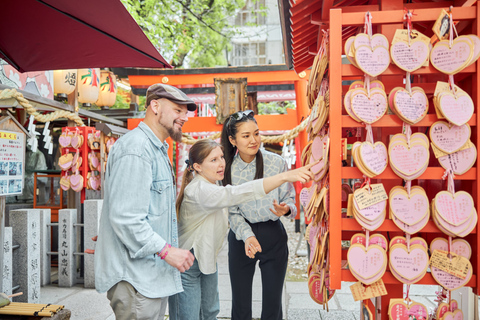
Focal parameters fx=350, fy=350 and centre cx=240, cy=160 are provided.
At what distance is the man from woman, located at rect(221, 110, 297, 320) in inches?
29.0

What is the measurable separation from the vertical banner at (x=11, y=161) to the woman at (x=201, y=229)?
6.62 ft

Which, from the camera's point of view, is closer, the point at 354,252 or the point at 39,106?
the point at 354,252

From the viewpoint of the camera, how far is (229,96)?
624 centimetres

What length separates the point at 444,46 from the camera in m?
1.55

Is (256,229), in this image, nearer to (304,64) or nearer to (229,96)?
(304,64)

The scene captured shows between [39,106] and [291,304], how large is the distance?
14.8 ft

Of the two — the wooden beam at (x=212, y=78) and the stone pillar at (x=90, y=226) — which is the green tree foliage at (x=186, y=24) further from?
the stone pillar at (x=90, y=226)

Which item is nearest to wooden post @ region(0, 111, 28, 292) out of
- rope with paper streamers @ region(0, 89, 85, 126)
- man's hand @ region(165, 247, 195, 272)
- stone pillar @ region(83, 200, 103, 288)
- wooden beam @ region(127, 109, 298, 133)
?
rope with paper streamers @ region(0, 89, 85, 126)

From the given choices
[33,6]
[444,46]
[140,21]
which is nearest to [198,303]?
[444,46]

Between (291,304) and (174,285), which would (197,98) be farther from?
(174,285)

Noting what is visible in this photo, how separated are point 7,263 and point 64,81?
3.11 meters

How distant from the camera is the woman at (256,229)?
2.60m

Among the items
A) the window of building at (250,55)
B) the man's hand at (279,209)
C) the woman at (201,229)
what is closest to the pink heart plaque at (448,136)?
the man's hand at (279,209)

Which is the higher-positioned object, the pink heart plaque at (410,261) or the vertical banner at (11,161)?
the vertical banner at (11,161)
